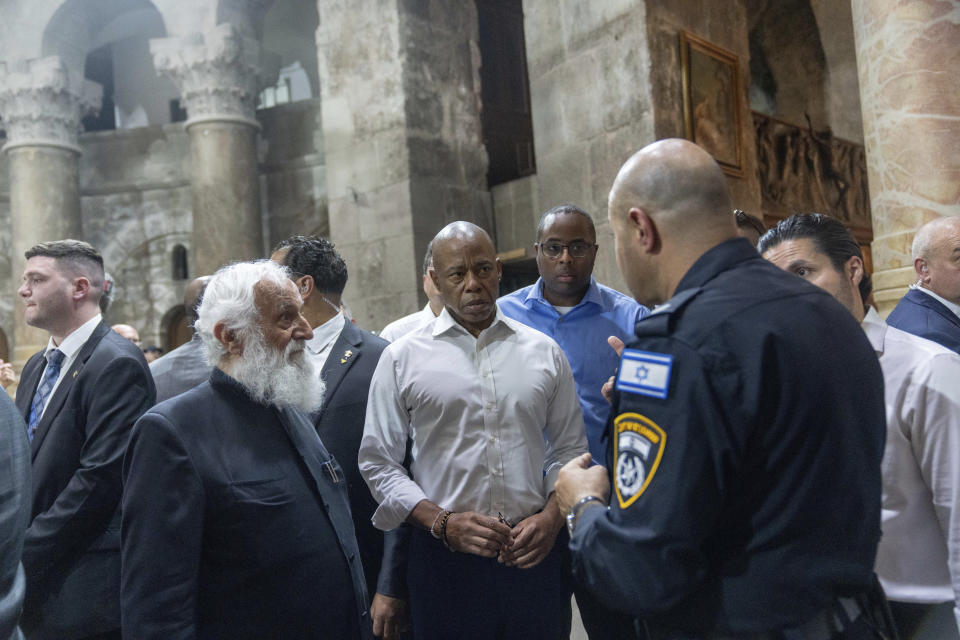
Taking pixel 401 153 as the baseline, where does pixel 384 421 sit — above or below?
below

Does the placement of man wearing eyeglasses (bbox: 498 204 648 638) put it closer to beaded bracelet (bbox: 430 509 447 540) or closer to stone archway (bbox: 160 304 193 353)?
beaded bracelet (bbox: 430 509 447 540)

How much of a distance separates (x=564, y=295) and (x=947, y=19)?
328 centimetres

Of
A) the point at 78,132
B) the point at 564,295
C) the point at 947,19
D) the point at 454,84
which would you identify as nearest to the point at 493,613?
the point at 564,295

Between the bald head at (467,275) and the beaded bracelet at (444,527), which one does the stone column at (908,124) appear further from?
the beaded bracelet at (444,527)

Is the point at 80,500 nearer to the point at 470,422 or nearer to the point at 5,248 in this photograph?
the point at 470,422

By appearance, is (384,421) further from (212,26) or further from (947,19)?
(212,26)

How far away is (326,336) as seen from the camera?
3445mm

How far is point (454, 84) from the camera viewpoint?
27.7ft

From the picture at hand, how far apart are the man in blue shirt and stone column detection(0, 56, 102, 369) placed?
34.9 ft

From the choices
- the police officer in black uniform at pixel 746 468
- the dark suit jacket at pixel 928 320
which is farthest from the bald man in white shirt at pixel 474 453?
the dark suit jacket at pixel 928 320

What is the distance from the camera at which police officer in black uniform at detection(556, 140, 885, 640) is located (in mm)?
1355

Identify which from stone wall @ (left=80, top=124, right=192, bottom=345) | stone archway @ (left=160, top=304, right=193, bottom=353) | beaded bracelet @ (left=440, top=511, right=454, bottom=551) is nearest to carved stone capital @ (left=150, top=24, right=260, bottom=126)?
stone wall @ (left=80, top=124, right=192, bottom=345)

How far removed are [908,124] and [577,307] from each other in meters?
2.90

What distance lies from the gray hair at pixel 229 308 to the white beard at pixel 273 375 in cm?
5
